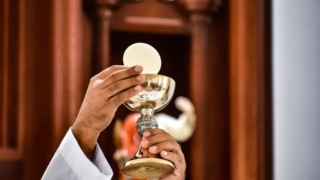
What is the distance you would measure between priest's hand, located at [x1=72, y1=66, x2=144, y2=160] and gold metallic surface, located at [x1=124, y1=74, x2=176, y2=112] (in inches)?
1.6

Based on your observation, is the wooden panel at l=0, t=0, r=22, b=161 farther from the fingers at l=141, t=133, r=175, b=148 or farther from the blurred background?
the fingers at l=141, t=133, r=175, b=148

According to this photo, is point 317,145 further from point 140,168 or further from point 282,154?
point 140,168

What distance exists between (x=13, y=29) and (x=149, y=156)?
0.90 meters

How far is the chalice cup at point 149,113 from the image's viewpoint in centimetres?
63

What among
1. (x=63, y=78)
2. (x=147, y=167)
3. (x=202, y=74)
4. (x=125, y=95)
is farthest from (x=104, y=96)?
(x=202, y=74)

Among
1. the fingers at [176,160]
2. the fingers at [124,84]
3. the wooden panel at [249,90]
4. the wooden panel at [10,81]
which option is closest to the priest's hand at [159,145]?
the fingers at [176,160]

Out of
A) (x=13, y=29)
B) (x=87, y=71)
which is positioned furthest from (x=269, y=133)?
(x=13, y=29)

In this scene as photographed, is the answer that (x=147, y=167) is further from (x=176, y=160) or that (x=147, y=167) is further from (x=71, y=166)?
(x=71, y=166)

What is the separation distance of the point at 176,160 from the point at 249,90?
71 cm

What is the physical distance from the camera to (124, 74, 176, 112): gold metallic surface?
65 centimetres

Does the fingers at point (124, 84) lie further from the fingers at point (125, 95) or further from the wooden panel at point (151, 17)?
the wooden panel at point (151, 17)

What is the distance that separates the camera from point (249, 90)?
134 cm

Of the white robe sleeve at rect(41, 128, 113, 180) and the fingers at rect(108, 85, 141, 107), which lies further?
the white robe sleeve at rect(41, 128, 113, 180)

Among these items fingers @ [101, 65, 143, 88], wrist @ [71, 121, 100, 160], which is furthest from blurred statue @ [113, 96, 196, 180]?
fingers @ [101, 65, 143, 88]
